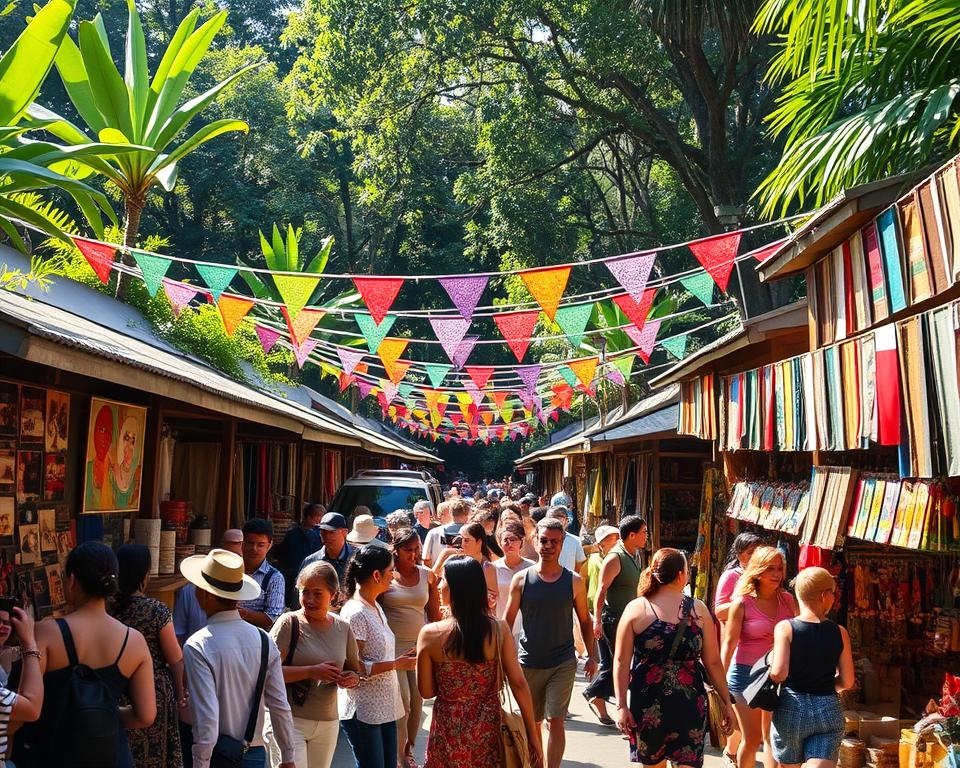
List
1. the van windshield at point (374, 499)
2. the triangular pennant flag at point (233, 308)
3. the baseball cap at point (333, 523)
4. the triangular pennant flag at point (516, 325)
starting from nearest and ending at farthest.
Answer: the baseball cap at point (333, 523), the triangular pennant flag at point (233, 308), the triangular pennant flag at point (516, 325), the van windshield at point (374, 499)

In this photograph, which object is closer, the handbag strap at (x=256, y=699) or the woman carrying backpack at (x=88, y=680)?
the woman carrying backpack at (x=88, y=680)

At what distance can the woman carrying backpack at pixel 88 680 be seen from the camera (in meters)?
4.19

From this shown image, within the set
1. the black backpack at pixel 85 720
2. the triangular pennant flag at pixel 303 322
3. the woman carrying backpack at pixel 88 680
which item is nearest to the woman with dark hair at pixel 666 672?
the woman carrying backpack at pixel 88 680

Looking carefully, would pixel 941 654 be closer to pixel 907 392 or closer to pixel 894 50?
pixel 907 392

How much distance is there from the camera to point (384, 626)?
6219mm

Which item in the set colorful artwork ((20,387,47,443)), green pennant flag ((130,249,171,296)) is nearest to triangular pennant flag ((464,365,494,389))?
green pennant flag ((130,249,171,296))

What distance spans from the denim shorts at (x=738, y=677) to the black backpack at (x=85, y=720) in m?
4.36

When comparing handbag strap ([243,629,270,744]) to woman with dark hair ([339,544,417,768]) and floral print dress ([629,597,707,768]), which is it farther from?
floral print dress ([629,597,707,768])

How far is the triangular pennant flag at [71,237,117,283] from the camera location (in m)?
10.7

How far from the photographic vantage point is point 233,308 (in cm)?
1206

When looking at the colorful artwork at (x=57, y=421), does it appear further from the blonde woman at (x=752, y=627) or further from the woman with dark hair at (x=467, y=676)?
the blonde woman at (x=752, y=627)

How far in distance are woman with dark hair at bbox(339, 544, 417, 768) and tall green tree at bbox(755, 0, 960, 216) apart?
13.4 feet

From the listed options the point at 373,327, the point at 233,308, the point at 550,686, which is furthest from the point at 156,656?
the point at 373,327

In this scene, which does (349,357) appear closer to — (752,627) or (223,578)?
(752,627)
